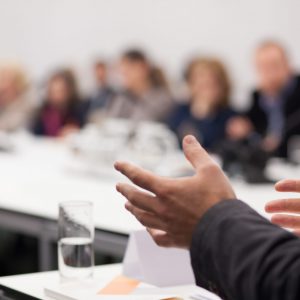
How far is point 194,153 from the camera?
1.14 meters

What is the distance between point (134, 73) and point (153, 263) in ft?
16.9

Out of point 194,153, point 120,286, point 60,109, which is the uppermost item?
point 194,153

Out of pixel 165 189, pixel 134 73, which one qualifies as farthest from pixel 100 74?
pixel 165 189

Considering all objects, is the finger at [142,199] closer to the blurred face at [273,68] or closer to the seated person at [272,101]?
the seated person at [272,101]

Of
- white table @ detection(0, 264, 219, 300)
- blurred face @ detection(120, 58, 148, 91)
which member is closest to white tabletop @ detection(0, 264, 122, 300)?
white table @ detection(0, 264, 219, 300)

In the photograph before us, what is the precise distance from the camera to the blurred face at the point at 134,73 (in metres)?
6.55

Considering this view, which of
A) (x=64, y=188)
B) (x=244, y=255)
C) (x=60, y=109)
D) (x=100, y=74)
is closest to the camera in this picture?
(x=244, y=255)

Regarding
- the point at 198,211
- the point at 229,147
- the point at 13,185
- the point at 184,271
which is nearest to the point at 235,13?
the point at 229,147

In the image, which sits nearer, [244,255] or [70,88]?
[244,255]

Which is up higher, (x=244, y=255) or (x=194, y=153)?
(x=194, y=153)

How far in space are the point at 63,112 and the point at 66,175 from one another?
3.55 m

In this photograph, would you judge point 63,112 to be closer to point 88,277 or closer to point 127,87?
point 127,87

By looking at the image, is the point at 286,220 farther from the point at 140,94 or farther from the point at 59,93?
the point at 59,93

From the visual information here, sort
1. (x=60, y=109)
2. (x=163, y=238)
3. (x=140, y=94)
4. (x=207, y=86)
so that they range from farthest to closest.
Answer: (x=60, y=109) < (x=140, y=94) < (x=207, y=86) < (x=163, y=238)
